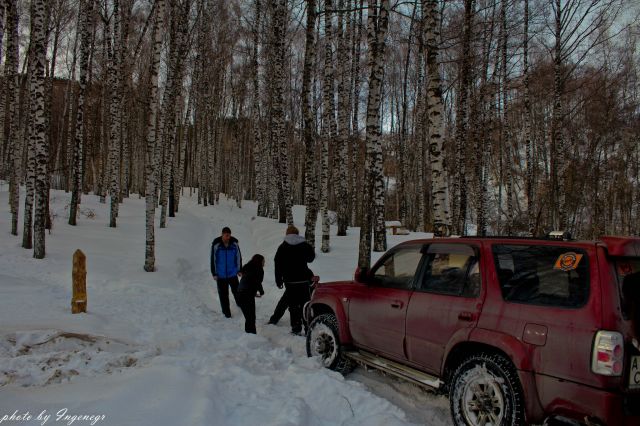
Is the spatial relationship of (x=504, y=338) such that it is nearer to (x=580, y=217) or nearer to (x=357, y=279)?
(x=357, y=279)

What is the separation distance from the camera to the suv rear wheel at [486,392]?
347cm

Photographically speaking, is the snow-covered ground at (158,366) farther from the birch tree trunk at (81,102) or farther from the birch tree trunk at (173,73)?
the birch tree trunk at (173,73)

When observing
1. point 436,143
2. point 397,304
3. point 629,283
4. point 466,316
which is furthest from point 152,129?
point 629,283

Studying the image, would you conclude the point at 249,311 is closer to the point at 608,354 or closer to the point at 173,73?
the point at 608,354

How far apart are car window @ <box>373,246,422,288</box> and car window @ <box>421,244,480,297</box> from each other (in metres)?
0.20

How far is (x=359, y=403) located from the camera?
4.49m

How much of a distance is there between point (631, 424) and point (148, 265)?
1130cm

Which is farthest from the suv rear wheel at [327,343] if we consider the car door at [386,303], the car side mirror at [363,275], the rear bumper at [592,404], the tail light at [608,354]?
the tail light at [608,354]

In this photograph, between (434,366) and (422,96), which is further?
(422,96)

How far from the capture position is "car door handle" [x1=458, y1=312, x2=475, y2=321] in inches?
155

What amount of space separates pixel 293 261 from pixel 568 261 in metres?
4.91

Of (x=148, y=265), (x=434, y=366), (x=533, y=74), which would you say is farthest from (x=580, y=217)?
(x=434, y=366)

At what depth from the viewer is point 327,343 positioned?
5934 mm

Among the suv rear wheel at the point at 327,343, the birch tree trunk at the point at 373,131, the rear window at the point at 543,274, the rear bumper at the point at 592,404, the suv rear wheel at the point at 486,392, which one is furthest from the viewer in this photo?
the birch tree trunk at the point at 373,131
